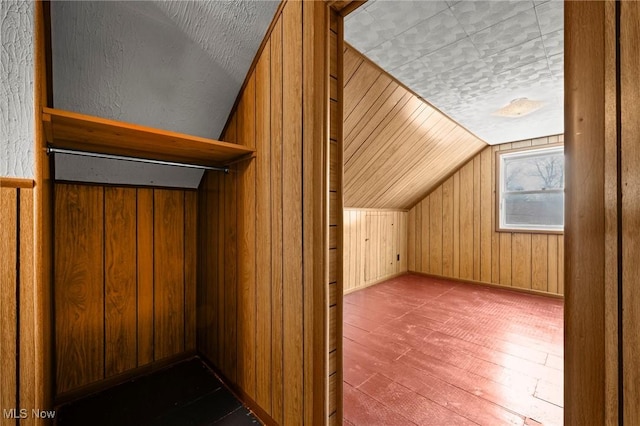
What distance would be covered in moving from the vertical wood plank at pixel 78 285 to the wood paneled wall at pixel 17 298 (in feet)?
3.11

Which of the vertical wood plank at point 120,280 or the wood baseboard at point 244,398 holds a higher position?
the vertical wood plank at point 120,280

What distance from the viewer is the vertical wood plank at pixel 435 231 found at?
4324 millimetres

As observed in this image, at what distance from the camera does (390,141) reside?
261 centimetres

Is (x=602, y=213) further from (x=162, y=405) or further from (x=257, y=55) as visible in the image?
(x=162, y=405)

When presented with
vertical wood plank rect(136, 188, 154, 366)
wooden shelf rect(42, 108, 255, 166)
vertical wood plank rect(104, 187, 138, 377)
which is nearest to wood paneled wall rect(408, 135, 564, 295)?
wooden shelf rect(42, 108, 255, 166)

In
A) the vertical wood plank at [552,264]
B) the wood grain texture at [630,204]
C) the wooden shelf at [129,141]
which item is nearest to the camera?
the wood grain texture at [630,204]

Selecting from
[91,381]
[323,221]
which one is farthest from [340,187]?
[91,381]

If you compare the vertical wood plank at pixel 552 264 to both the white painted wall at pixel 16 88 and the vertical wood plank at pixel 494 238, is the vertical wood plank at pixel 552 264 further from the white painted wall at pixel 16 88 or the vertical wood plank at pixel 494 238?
the white painted wall at pixel 16 88

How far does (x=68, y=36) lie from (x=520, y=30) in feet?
7.13

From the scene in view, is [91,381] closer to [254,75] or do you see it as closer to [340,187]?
[340,187]

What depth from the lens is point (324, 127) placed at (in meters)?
1.09

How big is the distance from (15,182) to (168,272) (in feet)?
4.19

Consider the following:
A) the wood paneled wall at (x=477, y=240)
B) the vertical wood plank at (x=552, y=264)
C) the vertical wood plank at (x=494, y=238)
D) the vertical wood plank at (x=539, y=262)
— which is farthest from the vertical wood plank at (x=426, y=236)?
the vertical wood plank at (x=552, y=264)

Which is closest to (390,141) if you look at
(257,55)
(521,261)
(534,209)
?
(257,55)
